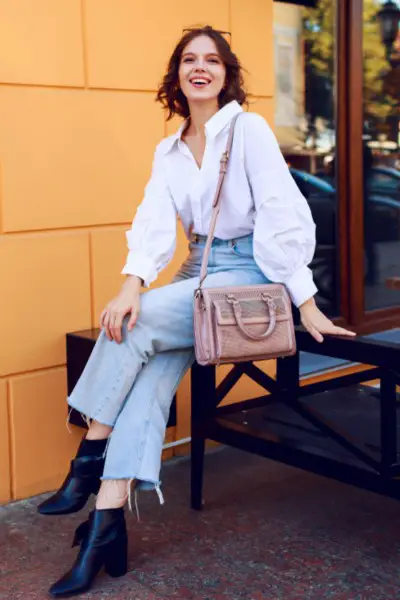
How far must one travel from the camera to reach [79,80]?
3857mm

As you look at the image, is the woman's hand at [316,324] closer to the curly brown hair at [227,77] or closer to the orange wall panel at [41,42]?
the curly brown hair at [227,77]

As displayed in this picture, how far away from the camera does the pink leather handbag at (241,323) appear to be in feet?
9.72

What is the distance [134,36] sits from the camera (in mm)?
4051

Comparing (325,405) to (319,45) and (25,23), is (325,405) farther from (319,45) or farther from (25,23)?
(319,45)

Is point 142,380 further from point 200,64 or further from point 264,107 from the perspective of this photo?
point 264,107

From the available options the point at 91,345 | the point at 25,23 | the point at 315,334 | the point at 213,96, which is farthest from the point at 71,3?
the point at 315,334

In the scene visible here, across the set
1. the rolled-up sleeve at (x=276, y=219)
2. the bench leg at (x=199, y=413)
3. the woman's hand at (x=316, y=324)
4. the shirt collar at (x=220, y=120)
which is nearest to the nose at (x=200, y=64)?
the shirt collar at (x=220, y=120)

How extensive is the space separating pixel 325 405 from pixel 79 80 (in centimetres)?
172

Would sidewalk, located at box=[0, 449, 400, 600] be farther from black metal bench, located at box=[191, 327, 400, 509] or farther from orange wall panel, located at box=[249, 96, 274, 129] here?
orange wall panel, located at box=[249, 96, 274, 129]

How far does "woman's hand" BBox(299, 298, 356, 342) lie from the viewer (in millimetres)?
3098

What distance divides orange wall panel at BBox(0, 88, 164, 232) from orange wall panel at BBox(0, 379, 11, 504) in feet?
2.23

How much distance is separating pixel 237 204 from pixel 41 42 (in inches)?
46.1

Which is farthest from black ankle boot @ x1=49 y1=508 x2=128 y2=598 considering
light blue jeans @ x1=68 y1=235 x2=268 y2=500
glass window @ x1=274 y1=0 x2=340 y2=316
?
glass window @ x1=274 y1=0 x2=340 y2=316

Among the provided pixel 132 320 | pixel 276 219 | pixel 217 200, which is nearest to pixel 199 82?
pixel 217 200
